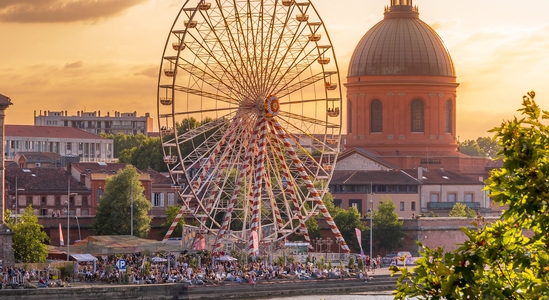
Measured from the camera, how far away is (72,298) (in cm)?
7369

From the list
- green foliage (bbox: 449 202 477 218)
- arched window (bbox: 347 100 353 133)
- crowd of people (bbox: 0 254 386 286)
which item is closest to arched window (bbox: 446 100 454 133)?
arched window (bbox: 347 100 353 133)

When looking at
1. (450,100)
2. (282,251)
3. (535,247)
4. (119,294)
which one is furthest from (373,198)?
(535,247)

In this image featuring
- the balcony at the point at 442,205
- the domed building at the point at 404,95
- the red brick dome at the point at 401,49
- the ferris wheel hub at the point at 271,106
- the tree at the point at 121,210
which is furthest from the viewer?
the domed building at the point at 404,95

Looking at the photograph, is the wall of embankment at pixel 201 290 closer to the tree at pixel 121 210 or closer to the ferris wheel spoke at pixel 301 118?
the ferris wheel spoke at pixel 301 118

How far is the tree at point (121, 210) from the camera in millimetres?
103125

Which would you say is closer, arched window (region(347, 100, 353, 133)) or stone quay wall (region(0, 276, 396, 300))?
stone quay wall (region(0, 276, 396, 300))

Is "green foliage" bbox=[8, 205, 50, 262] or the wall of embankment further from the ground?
"green foliage" bbox=[8, 205, 50, 262]

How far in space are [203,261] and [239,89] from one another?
10090 millimetres

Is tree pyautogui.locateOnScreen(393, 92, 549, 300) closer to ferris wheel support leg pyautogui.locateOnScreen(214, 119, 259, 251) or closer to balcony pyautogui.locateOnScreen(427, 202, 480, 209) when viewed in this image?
ferris wheel support leg pyautogui.locateOnScreen(214, 119, 259, 251)

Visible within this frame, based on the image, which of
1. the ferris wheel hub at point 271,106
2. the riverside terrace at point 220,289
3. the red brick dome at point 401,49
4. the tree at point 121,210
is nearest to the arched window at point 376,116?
the red brick dome at point 401,49

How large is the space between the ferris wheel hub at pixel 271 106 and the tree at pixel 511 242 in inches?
2572

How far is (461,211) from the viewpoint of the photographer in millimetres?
128750

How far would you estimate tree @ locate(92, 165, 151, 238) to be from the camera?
10312 cm

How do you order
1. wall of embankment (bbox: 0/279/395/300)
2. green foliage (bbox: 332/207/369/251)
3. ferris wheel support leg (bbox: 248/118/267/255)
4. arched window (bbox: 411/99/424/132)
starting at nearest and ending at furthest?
wall of embankment (bbox: 0/279/395/300), ferris wheel support leg (bbox: 248/118/267/255), green foliage (bbox: 332/207/369/251), arched window (bbox: 411/99/424/132)
